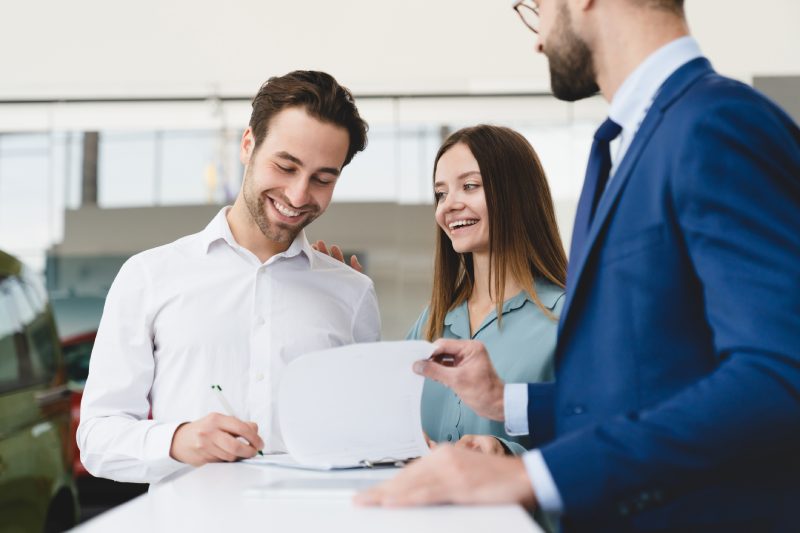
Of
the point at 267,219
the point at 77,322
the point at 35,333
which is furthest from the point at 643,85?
the point at 77,322

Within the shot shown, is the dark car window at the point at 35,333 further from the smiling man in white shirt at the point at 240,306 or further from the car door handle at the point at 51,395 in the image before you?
the smiling man in white shirt at the point at 240,306

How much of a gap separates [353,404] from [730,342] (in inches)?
25.1

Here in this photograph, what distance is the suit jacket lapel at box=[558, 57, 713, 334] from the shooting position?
1.12 metres

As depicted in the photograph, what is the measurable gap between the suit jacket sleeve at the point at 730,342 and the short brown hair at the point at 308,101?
3.75ft

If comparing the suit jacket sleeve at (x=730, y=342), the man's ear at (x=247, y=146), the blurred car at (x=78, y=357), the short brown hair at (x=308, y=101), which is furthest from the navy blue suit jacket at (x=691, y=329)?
the blurred car at (x=78, y=357)

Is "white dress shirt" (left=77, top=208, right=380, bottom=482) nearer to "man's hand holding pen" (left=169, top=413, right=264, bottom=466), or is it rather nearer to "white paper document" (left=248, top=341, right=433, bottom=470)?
"man's hand holding pen" (left=169, top=413, right=264, bottom=466)

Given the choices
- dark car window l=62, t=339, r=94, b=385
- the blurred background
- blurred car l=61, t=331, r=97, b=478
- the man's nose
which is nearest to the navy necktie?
the man's nose

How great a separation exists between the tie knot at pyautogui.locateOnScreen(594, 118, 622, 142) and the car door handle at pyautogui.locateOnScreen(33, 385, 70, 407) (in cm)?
265

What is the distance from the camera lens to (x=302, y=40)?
5.32 meters

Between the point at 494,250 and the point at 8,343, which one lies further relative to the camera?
the point at 8,343

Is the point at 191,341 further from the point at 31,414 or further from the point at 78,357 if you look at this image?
the point at 78,357

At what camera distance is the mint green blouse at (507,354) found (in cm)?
212

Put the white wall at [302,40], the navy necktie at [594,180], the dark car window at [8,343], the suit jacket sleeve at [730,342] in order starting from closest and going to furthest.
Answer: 1. the suit jacket sleeve at [730,342]
2. the navy necktie at [594,180]
3. the dark car window at [8,343]
4. the white wall at [302,40]

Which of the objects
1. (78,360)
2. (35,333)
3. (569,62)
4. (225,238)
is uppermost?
(569,62)
